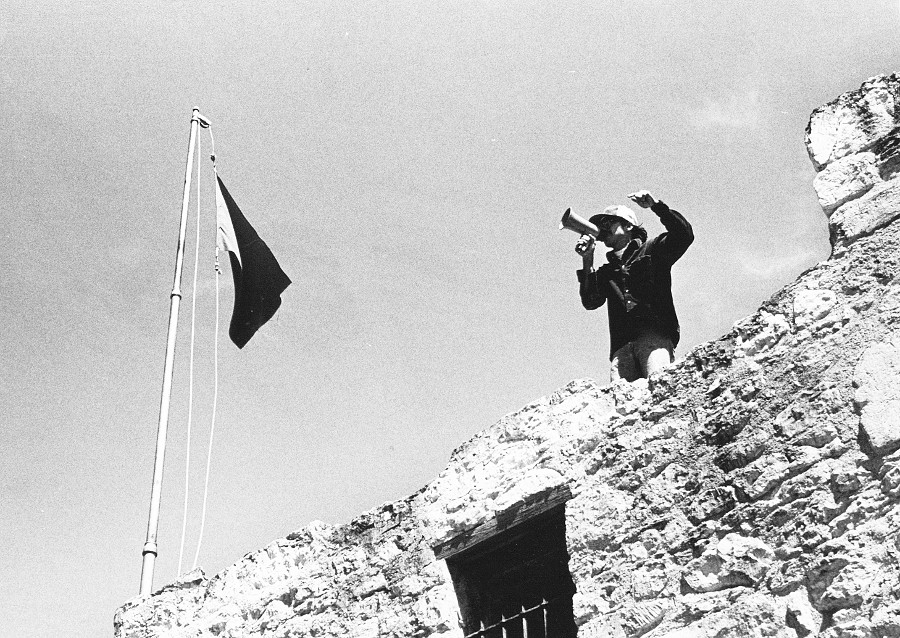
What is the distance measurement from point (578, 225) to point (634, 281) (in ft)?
1.22

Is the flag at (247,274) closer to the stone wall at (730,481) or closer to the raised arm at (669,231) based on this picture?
the stone wall at (730,481)

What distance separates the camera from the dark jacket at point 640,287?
5.71 metres

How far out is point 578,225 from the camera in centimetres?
599

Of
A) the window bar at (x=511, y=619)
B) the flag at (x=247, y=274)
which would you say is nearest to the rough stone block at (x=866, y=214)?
the window bar at (x=511, y=619)

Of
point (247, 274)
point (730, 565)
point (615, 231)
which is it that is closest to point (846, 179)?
point (615, 231)

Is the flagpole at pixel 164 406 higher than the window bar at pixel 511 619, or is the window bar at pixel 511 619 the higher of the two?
the flagpole at pixel 164 406

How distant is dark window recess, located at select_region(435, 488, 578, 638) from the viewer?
198 inches

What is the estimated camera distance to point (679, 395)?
4.97 metres

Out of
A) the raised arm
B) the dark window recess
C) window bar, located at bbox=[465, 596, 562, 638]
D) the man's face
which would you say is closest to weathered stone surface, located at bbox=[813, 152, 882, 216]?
the raised arm

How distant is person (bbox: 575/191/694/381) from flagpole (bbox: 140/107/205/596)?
277 centimetres

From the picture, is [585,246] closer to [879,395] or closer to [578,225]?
[578,225]

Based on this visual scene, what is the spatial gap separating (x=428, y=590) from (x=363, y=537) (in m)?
0.55

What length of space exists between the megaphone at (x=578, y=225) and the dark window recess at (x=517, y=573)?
4.60 feet

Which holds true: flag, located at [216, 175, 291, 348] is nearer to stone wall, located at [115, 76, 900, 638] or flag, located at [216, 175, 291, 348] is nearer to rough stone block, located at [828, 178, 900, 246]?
stone wall, located at [115, 76, 900, 638]
